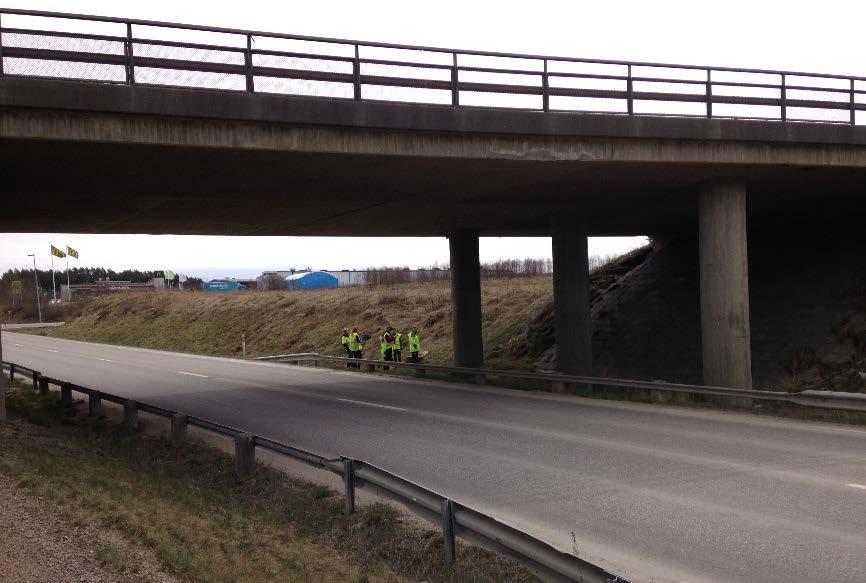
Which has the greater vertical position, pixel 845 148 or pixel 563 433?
pixel 845 148

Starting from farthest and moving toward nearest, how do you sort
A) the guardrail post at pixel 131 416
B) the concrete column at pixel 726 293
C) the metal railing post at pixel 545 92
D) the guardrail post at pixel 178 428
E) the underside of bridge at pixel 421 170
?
the concrete column at pixel 726 293, the metal railing post at pixel 545 92, the guardrail post at pixel 131 416, the underside of bridge at pixel 421 170, the guardrail post at pixel 178 428

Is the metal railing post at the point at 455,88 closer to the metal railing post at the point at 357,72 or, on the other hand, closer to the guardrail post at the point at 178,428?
the metal railing post at the point at 357,72

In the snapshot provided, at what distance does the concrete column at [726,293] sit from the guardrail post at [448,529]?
1239cm

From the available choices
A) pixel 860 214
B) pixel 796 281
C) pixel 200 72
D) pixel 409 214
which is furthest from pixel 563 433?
pixel 860 214

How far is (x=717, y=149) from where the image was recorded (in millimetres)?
16844

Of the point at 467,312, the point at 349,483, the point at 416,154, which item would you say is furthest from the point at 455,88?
the point at 467,312

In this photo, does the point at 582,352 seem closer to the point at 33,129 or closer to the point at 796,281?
the point at 796,281

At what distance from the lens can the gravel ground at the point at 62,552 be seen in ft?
19.6

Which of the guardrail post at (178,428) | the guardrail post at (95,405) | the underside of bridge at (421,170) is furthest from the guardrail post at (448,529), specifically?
the guardrail post at (95,405)

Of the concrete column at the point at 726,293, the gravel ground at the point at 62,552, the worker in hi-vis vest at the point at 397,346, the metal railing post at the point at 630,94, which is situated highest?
the metal railing post at the point at 630,94

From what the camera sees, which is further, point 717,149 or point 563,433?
point 717,149

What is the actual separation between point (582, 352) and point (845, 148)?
8.33 metres

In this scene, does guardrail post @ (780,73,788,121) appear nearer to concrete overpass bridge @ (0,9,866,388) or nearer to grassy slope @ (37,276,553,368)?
concrete overpass bridge @ (0,9,866,388)

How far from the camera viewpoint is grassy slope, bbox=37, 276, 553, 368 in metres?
36.1
